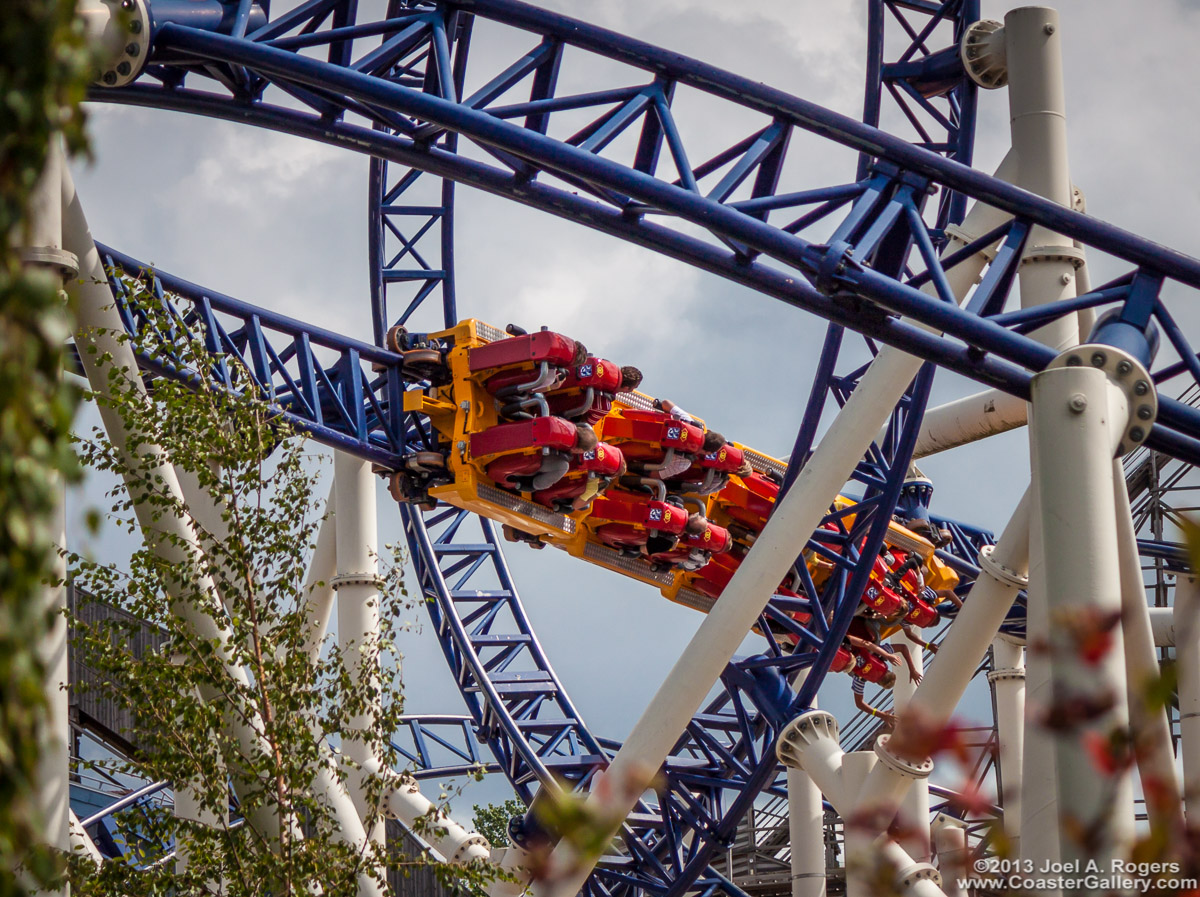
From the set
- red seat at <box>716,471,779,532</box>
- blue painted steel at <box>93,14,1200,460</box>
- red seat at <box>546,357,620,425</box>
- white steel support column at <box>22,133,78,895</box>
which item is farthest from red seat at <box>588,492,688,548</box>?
white steel support column at <box>22,133,78,895</box>

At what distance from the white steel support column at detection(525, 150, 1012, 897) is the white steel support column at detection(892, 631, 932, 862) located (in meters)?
1.46

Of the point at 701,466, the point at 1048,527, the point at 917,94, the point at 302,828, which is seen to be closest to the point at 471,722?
the point at 701,466

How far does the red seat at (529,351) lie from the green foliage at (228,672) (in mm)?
3567

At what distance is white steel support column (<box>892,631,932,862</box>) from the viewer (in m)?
2.53

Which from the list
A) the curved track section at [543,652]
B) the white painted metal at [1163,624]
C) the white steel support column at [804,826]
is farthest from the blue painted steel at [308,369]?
the white painted metal at [1163,624]

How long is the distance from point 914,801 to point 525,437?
15.1 ft

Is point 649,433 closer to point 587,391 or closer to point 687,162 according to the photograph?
point 587,391

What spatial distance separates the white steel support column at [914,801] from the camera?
253 cm

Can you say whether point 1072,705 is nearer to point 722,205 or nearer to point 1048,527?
point 1048,527

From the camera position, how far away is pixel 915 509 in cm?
1459

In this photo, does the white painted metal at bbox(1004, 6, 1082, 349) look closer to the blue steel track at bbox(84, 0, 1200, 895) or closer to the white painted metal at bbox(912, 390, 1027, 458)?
the blue steel track at bbox(84, 0, 1200, 895)

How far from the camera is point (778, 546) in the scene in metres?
9.30

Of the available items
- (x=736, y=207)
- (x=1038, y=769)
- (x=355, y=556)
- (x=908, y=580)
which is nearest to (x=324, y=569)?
(x=355, y=556)

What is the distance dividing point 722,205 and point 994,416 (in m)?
8.96
